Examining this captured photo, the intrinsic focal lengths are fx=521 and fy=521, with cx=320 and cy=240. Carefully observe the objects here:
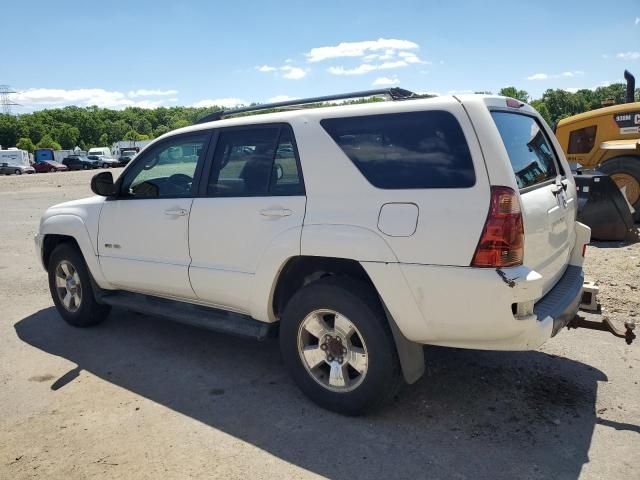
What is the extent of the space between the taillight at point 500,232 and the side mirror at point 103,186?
3289 millimetres

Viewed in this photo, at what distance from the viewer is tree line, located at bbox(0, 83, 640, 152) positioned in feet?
306

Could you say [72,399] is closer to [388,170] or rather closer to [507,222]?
[388,170]

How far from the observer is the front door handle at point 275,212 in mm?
3434

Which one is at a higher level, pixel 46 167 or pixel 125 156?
pixel 125 156

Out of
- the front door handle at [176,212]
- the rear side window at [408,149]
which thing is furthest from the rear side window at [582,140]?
the front door handle at [176,212]

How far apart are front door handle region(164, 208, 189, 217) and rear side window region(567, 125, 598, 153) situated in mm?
8893

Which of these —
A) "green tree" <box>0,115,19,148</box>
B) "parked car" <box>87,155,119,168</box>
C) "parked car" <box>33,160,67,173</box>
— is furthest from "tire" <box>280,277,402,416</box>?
"green tree" <box>0,115,19,148</box>

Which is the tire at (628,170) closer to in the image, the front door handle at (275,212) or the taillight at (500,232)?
the taillight at (500,232)

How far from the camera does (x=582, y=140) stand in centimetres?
1023

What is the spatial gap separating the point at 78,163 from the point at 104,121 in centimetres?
9061

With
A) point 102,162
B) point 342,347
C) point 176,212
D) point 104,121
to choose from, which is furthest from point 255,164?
point 104,121

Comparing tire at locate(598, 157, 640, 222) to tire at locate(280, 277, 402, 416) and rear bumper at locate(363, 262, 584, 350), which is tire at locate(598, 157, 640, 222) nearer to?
rear bumper at locate(363, 262, 584, 350)

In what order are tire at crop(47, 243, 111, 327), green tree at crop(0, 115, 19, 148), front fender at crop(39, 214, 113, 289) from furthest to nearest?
green tree at crop(0, 115, 19, 148) < tire at crop(47, 243, 111, 327) < front fender at crop(39, 214, 113, 289)

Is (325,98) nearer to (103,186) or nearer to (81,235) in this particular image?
(103,186)
